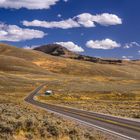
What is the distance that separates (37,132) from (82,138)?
2214 mm

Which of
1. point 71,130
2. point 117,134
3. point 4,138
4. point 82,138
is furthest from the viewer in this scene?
point 117,134

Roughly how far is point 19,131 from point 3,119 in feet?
7.89

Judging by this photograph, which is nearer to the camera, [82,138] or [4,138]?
[4,138]

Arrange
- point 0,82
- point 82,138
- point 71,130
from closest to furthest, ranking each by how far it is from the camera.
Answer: point 82,138 < point 71,130 < point 0,82

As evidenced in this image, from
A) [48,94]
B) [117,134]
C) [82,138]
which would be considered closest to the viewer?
[82,138]

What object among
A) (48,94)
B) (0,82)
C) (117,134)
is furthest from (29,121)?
(0,82)

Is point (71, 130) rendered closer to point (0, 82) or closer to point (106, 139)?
point (106, 139)

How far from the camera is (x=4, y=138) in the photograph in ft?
61.7

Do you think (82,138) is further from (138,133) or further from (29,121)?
(138,133)

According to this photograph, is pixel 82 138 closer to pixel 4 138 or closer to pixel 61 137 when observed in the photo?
pixel 61 137

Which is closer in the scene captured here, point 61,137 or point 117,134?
point 61,137

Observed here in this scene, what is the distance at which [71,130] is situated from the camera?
2180 cm

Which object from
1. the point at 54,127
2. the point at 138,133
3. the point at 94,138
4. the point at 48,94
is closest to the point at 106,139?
the point at 94,138

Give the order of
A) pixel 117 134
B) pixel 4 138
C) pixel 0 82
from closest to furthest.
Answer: pixel 4 138 < pixel 117 134 < pixel 0 82
